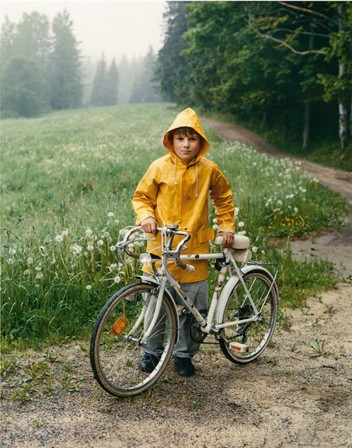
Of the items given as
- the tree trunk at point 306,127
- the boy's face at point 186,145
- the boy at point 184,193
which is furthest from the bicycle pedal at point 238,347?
the tree trunk at point 306,127

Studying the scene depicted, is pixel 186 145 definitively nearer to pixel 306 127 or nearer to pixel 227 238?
pixel 227 238

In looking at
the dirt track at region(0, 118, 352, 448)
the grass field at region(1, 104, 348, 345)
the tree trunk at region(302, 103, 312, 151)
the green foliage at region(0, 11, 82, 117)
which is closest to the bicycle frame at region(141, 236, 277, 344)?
the dirt track at region(0, 118, 352, 448)

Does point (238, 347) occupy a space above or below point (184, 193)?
below

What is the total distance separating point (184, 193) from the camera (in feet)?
13.3

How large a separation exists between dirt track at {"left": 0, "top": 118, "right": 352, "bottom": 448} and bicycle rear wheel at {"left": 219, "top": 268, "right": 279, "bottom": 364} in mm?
125

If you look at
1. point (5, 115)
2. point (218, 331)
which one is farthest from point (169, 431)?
point (5, 115)

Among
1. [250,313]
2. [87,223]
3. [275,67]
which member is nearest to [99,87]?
[275,67]

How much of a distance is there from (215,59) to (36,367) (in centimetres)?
3319

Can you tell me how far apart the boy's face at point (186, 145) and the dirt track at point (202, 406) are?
6.07ft

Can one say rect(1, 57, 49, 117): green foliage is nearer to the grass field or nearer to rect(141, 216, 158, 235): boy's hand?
the grass field

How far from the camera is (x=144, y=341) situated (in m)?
3.93

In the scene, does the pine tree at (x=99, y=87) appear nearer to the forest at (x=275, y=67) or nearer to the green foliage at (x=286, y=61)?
the forest at (x=275, y=67)

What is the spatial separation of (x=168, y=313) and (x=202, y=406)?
29.0 inches

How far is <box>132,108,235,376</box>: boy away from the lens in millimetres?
4043
